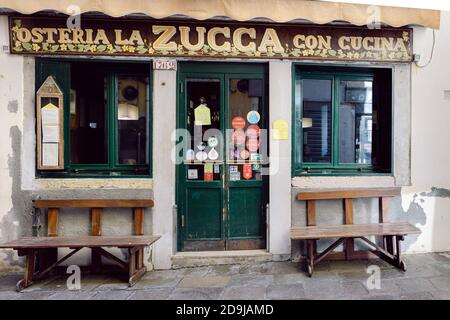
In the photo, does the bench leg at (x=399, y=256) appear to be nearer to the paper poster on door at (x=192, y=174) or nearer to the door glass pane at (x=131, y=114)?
the paper poster on door at (x=192, y=174)

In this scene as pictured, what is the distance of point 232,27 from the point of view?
4660 millimetres

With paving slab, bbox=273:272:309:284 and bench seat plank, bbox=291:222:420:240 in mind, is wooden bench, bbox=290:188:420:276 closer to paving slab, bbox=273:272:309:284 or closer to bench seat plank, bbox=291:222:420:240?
bench seat plank, bbox=291:222:420:240

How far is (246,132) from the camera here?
4969 mm

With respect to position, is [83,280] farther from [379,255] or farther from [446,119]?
[446,119]

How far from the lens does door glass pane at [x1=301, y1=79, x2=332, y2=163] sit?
Answer: 5.06 m

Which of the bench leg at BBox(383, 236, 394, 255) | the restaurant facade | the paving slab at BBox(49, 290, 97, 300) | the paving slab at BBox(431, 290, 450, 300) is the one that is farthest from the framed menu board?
the paving slab at BBox(431, 290, 450, 300)

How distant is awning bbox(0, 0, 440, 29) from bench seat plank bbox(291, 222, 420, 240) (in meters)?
2.66

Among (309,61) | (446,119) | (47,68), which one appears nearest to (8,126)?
(47,68)

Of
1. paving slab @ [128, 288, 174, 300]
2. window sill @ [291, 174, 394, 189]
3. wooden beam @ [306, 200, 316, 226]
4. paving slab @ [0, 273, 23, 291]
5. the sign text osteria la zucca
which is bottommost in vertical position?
paving slab @ [0, 273, 23, 291]

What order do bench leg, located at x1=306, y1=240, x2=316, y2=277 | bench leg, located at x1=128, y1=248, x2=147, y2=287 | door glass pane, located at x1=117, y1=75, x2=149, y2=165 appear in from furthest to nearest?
door glass pane, located at x1=117, y1=75, x2=149, y2=165, bench leg, located at x1=306, y1=240, x2=316, y2=277, bench leg, located at x1=128, y1=248, x2=147, y2=287

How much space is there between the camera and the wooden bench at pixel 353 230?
428cm

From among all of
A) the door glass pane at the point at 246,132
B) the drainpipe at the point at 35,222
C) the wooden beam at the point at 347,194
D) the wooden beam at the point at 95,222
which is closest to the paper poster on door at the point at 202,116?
the door glass pane at the point at 246,132
